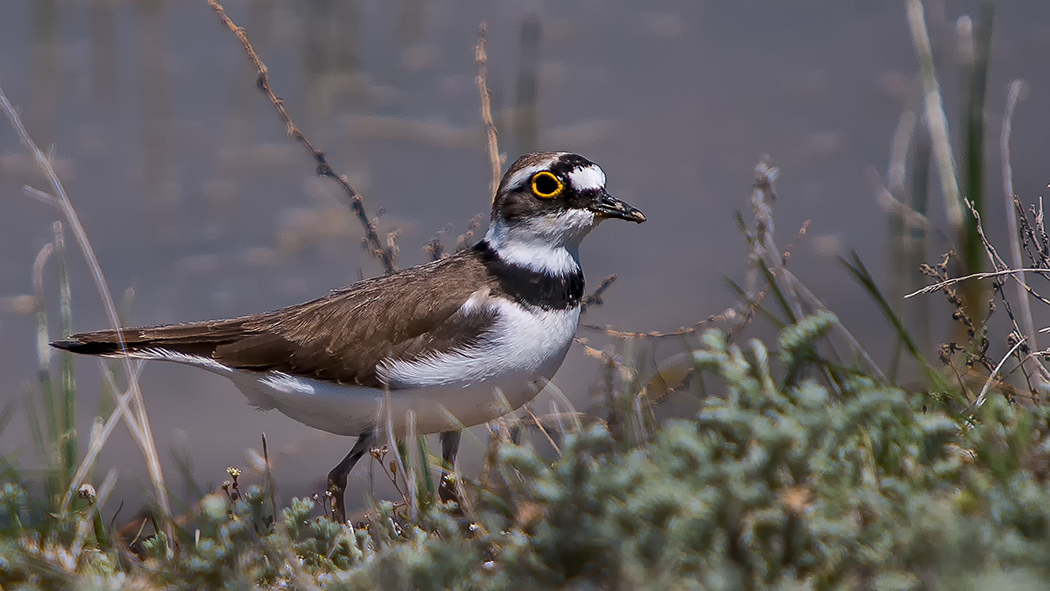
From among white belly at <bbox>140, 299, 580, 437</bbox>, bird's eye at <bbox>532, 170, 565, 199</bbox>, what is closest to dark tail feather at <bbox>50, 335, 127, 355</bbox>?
white belly at <bbox>140, 299, 580, 437</bbox>

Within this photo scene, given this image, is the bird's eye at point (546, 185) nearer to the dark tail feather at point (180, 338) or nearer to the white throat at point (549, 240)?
the white throat at point (549, 240)

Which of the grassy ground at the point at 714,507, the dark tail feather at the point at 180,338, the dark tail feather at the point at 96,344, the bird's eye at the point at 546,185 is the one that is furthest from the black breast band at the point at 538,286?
the dark tail feather at the point at 96,344

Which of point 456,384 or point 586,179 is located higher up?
point 586,179

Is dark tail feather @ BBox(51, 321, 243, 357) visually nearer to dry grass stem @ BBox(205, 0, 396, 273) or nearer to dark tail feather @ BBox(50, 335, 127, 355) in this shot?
dark tail feather @ BBox(50, 335, 127, 355)

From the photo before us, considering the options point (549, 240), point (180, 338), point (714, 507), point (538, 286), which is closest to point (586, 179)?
point (549, 240)

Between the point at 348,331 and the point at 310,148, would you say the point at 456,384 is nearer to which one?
the point at 348,331

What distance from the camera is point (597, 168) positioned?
15.4ft

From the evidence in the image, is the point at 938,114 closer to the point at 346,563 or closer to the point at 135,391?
the point at 346,563

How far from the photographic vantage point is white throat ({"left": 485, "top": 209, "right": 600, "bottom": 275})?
4602 millimetres

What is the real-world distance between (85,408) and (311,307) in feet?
8.99

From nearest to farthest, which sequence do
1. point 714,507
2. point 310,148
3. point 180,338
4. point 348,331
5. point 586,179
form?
point 714,507
point 348,331
point 586,179
point 180,338
point 310,148

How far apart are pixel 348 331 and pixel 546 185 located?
102 centimetres

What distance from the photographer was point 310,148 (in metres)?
5.11

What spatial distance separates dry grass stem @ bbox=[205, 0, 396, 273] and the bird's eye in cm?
96
